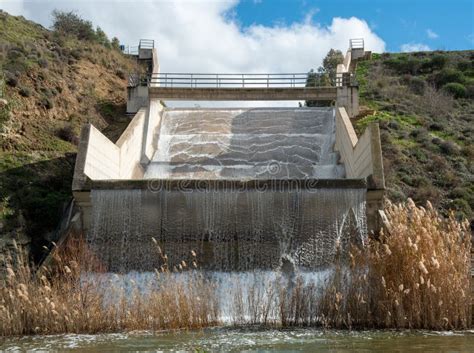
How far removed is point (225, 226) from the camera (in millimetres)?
15250

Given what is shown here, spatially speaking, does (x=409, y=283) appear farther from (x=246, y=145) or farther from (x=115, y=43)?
(x=115, y=43)

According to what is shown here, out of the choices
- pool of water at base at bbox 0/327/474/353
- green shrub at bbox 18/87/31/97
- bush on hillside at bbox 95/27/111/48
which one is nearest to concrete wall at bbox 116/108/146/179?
green shrub at bbox 18/87/31/97

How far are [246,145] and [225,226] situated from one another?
9.31 metres

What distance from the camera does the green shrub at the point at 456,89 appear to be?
40375mm

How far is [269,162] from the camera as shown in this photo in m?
22.5

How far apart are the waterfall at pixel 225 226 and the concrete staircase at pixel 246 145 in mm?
4568

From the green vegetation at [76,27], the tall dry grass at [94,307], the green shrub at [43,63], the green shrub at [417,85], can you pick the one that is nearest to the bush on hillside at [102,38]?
the green vegetation at [76,27]

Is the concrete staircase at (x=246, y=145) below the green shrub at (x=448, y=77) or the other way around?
below

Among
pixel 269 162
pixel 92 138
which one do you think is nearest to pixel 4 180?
pixel 92 138

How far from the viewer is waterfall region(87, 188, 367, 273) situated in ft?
49.0

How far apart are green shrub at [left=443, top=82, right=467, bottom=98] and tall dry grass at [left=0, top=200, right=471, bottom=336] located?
32.2 m

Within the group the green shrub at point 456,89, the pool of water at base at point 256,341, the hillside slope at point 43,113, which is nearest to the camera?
the pool of water at base at point 256,341

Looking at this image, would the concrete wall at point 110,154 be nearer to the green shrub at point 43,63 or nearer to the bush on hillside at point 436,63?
the green shrub at point 43,63
